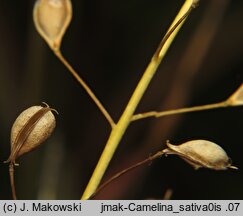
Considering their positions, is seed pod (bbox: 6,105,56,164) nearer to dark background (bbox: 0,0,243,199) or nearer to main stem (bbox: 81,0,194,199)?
main stem (bbox: 81,0,194,199)

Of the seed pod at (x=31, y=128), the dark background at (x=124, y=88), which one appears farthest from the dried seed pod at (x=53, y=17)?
the dark background at (x=124, y=88)

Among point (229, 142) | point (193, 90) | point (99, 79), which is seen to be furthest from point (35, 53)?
point (229, 142)

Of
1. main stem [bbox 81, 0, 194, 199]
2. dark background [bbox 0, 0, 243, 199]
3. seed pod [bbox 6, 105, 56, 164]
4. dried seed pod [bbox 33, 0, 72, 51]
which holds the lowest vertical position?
dark background [bbox 0, 0, 243, 199]

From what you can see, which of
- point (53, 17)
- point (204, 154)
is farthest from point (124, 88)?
point (204, 154)

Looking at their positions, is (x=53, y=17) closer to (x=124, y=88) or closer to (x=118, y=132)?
(x=118, y=132)

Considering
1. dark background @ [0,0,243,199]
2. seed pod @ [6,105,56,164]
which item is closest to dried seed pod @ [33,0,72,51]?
seed pod @ [6,105,56,164]

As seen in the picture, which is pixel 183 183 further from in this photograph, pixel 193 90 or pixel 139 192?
pixel 193 90

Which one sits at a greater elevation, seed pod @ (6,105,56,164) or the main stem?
seed pod @ (6,105,56,164)
